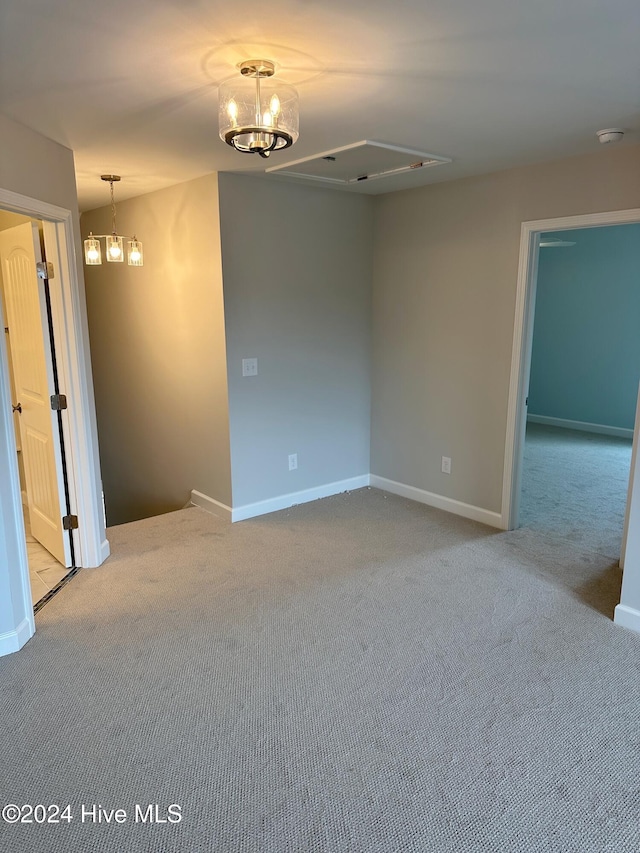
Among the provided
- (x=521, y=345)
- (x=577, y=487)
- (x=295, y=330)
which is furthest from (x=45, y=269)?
(x=577, y=487)

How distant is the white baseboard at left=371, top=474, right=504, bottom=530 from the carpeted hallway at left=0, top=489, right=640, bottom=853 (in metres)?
0.50

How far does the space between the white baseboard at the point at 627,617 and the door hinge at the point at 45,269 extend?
3519 millimetres

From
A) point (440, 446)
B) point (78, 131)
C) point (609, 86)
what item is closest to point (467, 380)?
point (440, 446)

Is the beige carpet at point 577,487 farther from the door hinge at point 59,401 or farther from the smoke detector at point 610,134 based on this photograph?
the door hinge at point 59,401

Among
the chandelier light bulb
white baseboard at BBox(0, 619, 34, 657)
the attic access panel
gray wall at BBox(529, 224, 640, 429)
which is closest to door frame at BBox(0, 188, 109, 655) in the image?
white baseboard at BBox(0, 619, 34, 657)

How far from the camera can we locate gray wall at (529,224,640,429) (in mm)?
6734

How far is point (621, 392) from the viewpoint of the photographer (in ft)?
22.7

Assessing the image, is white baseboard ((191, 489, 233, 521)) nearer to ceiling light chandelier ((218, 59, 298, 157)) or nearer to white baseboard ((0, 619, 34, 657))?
white baseboard ((0, 619, 34, 657))

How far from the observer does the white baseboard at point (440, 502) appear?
4.23 meters

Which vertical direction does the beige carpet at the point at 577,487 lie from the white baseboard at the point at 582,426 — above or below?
below

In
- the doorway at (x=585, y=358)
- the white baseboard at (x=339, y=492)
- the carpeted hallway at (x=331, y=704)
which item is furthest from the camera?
the doorway at (x=585, y=358)

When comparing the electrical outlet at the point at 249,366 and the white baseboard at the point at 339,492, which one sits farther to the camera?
the white baseboard at the point at 339,492

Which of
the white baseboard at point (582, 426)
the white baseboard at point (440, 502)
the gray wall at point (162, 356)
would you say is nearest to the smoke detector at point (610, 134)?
the gray wall at point (162, 356)

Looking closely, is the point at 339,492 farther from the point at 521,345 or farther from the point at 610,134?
the point at 610,134
